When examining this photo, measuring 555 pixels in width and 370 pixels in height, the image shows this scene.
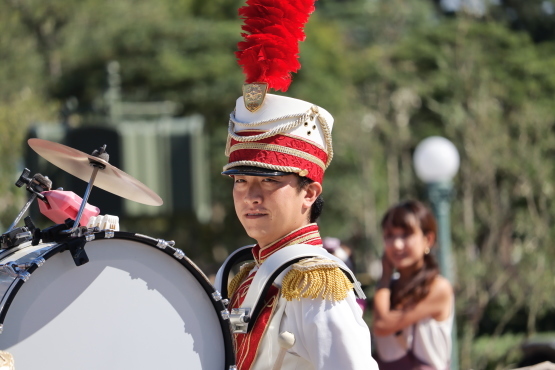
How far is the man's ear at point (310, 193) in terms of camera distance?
9.53 ft

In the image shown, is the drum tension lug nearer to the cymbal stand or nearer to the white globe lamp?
the cymbal stand

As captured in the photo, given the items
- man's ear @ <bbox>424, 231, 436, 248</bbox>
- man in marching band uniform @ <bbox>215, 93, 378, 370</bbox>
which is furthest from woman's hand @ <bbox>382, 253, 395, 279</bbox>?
man in marching band uniform @ <bbox>215, 93, 378, 370</bbox>

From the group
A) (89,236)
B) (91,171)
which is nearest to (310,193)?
(91,171)

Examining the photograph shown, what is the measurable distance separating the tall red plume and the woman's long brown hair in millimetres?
2074

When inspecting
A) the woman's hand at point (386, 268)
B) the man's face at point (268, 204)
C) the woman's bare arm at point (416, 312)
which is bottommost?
the woman's bare arm at point (416, 312)

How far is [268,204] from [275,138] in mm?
189

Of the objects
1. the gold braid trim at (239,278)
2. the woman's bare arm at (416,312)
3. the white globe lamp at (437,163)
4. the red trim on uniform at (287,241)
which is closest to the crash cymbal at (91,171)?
the red trim on uniform at (287,241)

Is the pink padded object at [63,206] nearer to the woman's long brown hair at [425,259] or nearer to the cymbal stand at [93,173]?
the cymbal stand at [93,173]

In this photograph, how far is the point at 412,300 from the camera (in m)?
4.64

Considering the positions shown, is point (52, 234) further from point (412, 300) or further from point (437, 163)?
point (437, 163)

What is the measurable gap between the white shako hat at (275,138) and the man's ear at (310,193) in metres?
0.04

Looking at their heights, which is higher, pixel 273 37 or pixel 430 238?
pixel 273 37

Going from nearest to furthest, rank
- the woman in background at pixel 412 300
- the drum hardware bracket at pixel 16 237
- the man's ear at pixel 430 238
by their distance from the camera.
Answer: the drum hardware bracket at pixel 16 237
the woman in background at pixel 412 300
the man's ear at pixel 430 238

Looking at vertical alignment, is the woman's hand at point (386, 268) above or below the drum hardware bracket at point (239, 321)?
above
